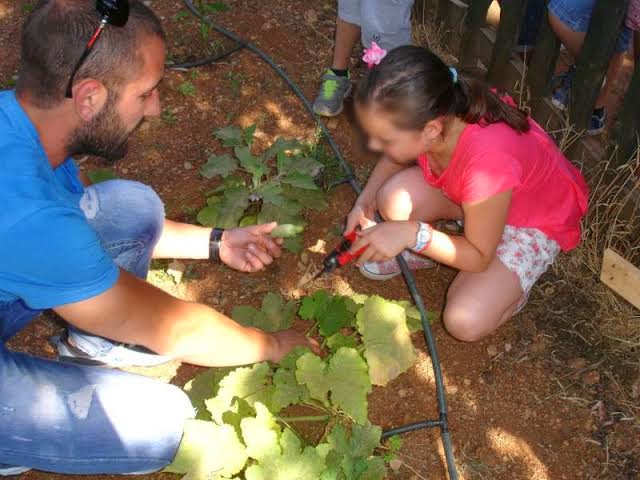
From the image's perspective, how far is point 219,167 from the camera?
315cm

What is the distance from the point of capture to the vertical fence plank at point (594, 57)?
2.60m

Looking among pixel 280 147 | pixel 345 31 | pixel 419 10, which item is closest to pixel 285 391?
pixel 280 147

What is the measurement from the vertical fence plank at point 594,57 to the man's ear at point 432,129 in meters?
0.92

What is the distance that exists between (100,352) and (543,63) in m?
2.42

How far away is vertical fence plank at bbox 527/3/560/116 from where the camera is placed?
10.2 feet

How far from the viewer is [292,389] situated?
2.41m

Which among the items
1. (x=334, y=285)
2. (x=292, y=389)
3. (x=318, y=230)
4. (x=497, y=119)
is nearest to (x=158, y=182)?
(x=318, y=230)

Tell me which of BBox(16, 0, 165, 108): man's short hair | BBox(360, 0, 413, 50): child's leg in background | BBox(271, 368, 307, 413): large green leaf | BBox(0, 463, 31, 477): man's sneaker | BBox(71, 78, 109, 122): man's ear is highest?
BBox(16, 0, 165, 108): man's short hair

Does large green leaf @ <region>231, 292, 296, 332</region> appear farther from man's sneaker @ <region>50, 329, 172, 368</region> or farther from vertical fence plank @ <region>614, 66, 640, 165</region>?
vertical fence plank @ <region>614, 66, 640, 165</region>

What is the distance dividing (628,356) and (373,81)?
1.62 m

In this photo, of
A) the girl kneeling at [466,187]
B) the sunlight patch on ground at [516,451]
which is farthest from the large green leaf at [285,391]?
the sunlight patch on ground at [516,451]

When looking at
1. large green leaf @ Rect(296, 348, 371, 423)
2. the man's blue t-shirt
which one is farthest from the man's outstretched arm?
large green leaf @ Rect(296, 348, 371, 423)

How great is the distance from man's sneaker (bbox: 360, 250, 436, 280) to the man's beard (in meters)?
1.34

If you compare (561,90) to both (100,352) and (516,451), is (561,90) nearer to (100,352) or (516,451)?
(516,451)
